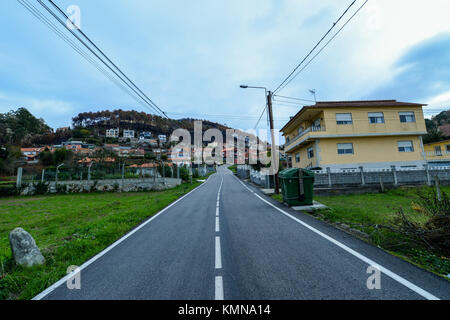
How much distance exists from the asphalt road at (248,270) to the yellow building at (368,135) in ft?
58.9

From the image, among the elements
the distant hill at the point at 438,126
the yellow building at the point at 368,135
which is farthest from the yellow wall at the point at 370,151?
the distant hill at the point at 438,126

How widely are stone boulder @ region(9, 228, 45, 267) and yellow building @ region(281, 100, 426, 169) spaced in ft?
71.2

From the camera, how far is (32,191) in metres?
18.8

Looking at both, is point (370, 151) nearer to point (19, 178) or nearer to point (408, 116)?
point (408, 116)

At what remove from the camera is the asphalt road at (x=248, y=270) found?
2494 mm

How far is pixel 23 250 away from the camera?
12.1ft

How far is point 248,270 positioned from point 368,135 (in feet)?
77.9

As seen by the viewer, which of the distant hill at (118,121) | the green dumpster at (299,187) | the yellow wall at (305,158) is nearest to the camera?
the green dumpster at (299,187)

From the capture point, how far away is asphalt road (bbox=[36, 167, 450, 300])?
2.49 metres
